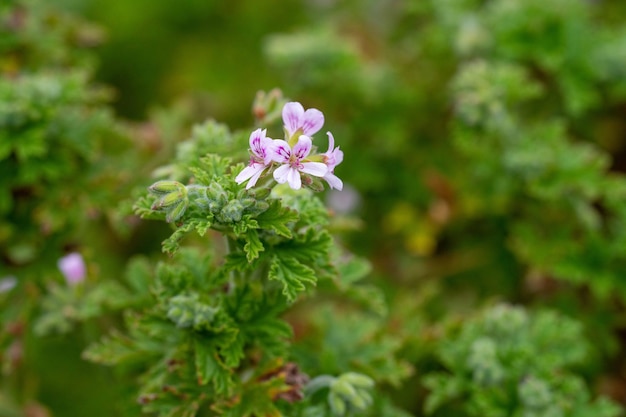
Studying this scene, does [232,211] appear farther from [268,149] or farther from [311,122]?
[311,122]

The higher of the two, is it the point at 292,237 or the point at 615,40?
the point at 615,40

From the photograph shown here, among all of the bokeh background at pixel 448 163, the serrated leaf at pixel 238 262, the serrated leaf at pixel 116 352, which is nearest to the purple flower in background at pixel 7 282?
the bokeh background at pixel 448 163

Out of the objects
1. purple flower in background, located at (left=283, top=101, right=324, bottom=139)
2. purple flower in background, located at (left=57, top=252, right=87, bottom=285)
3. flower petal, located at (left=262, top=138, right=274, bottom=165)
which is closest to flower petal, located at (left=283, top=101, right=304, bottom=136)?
purple flower in background, located at (left=283, top=101, right=324, bottom=139)

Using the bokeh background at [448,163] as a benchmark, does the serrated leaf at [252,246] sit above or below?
below

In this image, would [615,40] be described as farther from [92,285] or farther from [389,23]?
[92,285]

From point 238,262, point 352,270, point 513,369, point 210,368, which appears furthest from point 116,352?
point 513,369

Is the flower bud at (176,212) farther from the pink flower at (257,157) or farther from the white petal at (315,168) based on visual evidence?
the white petal at (315,168)

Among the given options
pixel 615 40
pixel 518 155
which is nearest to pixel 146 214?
pixel 518 155
